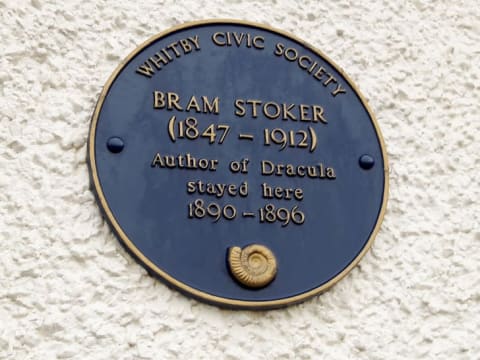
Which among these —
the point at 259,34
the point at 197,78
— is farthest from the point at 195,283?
the point at 259,34

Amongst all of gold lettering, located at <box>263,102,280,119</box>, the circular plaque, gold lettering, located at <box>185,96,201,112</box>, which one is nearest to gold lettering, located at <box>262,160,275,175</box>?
the circular plaque

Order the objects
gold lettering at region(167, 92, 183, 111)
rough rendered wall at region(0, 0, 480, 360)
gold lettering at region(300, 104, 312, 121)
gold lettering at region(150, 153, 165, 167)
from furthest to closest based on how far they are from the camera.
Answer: gold lettering at region(300, 104, 312, 121) < gold lettering at region(167, 92, 183, 111) < gold lettering at region(150, 153, 165, 167) < rough rendered wall at region(0, 0, 480, 360)

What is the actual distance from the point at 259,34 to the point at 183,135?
0.50m

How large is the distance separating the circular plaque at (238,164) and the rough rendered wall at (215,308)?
0.06 metres

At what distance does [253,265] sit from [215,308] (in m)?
0.18

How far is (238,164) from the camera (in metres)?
2.63

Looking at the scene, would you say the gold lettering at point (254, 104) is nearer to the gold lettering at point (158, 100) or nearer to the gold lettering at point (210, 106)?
the gold lettering at point (210, 106)

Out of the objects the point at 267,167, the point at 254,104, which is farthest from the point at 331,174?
the point at 254,104

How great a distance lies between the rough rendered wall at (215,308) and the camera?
2.31 m

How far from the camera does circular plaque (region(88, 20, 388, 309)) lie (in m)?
2.45

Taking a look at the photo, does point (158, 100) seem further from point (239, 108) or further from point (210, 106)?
point (239, 108)

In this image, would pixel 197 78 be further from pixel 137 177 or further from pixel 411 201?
pixel 411 201

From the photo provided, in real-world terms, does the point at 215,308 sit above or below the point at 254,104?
below

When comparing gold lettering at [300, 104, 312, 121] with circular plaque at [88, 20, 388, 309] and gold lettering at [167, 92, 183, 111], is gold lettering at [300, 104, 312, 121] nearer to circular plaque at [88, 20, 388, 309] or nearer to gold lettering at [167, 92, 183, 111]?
circular plaque at [88, 20, 388, 309]
